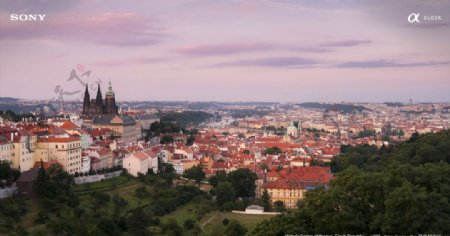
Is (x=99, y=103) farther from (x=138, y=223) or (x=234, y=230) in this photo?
(x=234, y=230)

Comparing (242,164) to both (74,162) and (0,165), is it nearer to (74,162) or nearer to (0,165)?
(74,162)

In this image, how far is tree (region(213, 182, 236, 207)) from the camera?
94.1ft

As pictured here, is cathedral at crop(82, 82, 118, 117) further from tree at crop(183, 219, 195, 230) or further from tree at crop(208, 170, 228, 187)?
tree at crop(183, 219, 195, 230)

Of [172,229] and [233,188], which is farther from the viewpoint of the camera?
[233,188]

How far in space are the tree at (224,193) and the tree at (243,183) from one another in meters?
1.64

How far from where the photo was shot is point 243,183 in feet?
103

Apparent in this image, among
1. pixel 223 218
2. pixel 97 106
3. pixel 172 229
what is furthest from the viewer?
pixel 97 106

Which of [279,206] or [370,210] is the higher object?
[370,210]

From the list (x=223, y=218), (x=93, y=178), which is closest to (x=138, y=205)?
(x=223, y=218)

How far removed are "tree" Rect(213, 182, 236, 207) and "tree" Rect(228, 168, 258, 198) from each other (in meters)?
1.64

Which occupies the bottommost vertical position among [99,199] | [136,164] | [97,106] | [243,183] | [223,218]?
[223,218]

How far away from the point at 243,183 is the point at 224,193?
8.66 ft

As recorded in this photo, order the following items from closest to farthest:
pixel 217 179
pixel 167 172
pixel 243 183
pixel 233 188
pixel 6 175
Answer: pixel 6 175
pixel 233 188
pixel 243 183
pixel 217 179
pixel 167 172

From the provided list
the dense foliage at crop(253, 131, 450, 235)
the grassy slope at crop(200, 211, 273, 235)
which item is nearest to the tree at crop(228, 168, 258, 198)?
the grassy slope at crop(200, 211, 273, 235)
